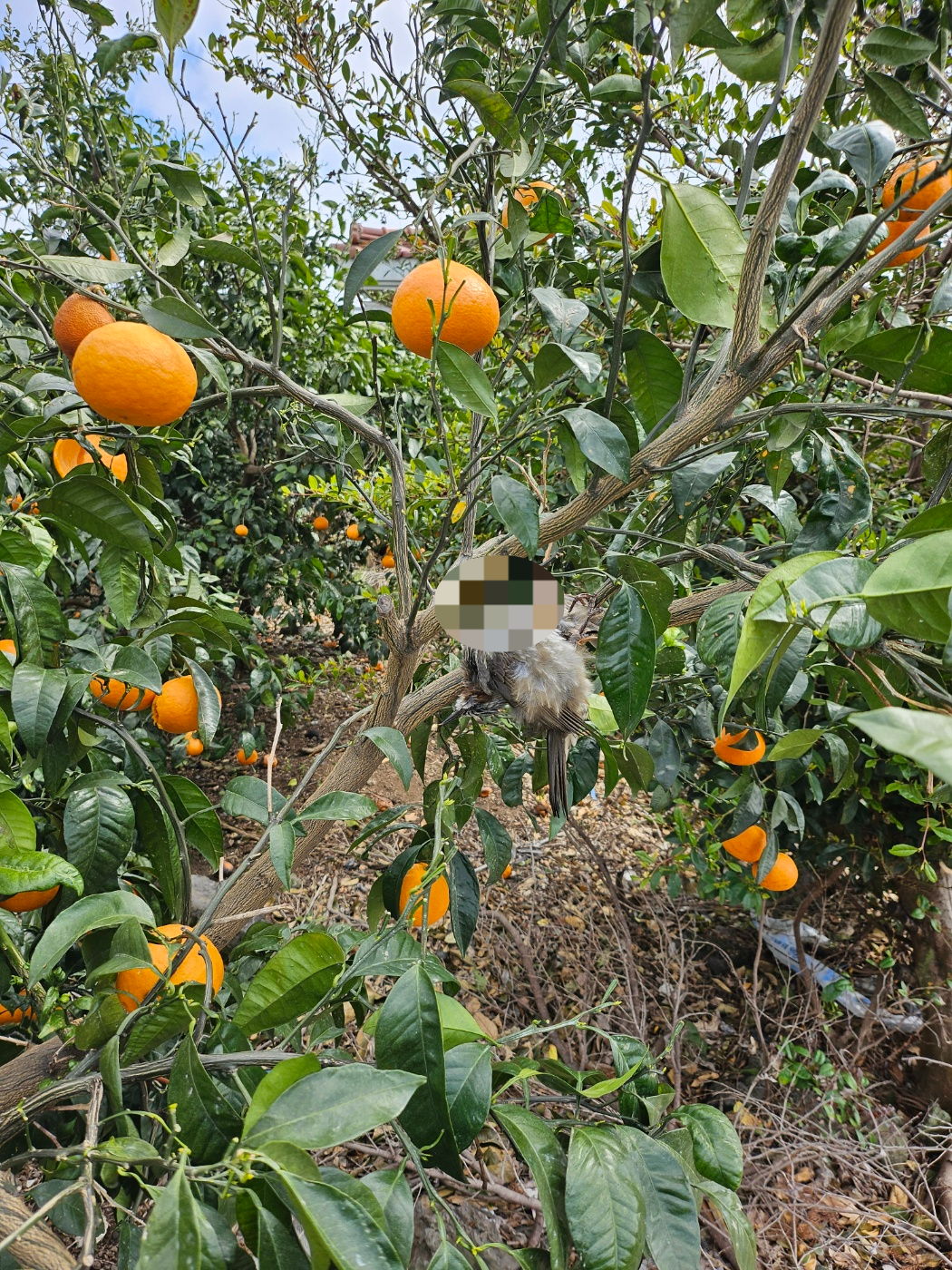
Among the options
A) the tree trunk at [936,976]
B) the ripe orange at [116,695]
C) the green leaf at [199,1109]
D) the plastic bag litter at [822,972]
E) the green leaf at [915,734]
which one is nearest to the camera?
the green leaf at [915,734]

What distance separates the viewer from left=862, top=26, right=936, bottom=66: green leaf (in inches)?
21.6

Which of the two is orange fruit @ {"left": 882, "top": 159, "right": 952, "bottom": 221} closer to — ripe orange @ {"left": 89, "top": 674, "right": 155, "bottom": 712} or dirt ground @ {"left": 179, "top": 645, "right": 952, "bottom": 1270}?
ripe orange @ {"left": 89, "top": 674, "right": 155, "bottom": 712}

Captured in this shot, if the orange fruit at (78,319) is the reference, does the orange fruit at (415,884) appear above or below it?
below

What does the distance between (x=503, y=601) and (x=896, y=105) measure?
1.79 ft

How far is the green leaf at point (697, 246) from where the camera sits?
526 millimetres

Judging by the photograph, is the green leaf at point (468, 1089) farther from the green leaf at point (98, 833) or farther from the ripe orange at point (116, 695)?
the ripe orange at point (116, 695)

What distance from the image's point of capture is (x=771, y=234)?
483 mm

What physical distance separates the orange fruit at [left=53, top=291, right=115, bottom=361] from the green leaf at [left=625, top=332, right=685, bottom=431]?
1.78 feet

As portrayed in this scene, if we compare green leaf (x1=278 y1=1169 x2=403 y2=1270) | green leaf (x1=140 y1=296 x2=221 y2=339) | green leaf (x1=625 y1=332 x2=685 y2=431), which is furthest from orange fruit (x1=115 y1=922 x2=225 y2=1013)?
green leaf (x1=625 y1=332 x2=685 y2=431)

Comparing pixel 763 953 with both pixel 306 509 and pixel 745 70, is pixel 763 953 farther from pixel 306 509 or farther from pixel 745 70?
pixel 306 509

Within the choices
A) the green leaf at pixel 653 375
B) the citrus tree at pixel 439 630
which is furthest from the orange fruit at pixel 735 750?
the green leaf at pixel 653 375

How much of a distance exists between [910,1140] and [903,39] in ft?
7.23

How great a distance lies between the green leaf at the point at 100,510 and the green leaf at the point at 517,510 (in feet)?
1.23

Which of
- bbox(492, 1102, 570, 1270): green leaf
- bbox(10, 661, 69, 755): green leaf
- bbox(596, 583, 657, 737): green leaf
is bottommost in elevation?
bbox(492, 1102, 570, 1270): green leaf
